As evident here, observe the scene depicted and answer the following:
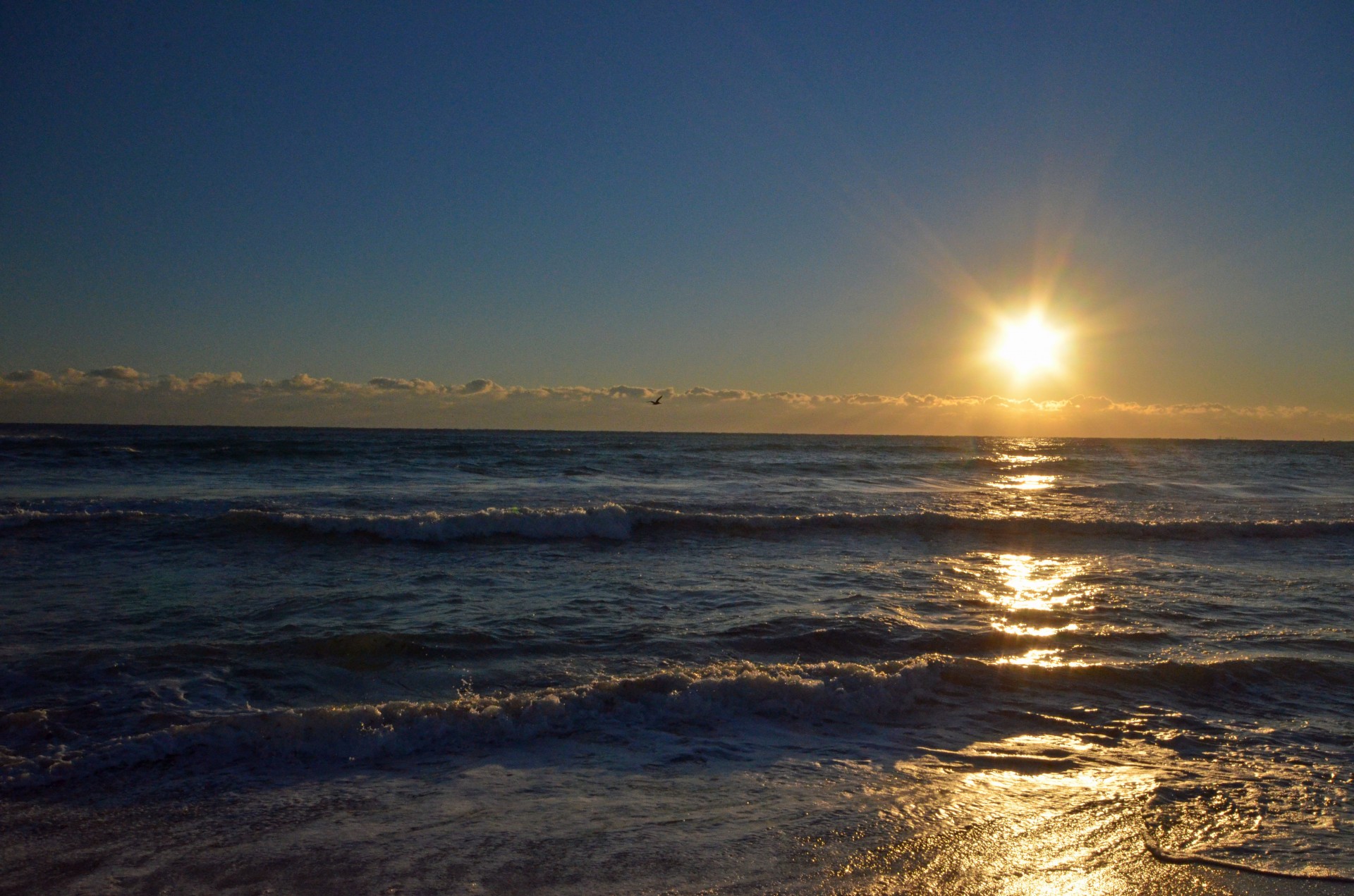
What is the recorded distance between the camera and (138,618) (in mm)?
8961

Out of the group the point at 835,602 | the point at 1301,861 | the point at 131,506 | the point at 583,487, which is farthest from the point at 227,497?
the point at 1301,861

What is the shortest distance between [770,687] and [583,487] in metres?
19.2

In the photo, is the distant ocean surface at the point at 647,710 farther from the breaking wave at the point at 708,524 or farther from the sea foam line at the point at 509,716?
the breaking wave at the point at 708,524

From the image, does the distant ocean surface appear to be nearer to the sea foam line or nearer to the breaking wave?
the sea foam line

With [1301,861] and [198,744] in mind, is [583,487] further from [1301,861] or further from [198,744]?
[1301,861]

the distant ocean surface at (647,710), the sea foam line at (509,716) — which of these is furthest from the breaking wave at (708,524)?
the sea foam line at (509,716)

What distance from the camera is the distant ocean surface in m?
4.23

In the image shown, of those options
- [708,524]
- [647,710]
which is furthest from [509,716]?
[708,524]

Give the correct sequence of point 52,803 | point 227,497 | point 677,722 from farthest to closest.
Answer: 1. point 227,497
2. point 677,722
3. point 52,803

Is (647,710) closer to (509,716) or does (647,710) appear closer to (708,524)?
(509,716)

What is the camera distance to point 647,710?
649 centimetres

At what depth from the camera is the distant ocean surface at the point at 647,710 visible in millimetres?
4227

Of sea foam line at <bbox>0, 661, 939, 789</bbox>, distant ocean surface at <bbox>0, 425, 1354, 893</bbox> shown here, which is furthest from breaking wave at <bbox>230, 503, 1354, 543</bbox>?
sea foam line at <bbox>0, 661, 939, 789</bbox>

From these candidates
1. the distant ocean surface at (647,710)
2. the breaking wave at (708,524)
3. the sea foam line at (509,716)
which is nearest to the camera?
the distant ocean surface at (647,710)
